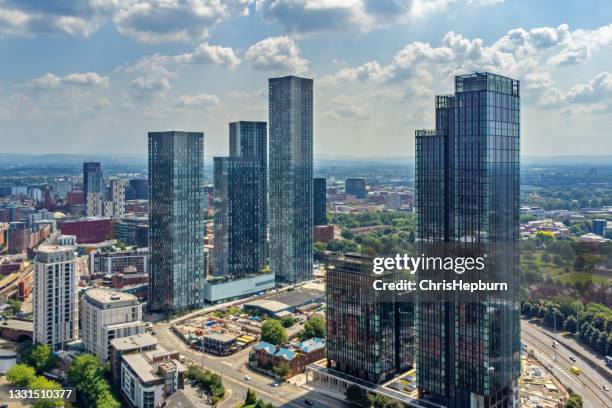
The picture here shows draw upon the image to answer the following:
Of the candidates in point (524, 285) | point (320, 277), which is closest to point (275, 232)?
point (320, 277)

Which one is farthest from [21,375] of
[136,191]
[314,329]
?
[136,191]

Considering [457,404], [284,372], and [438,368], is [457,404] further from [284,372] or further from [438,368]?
[284,372]

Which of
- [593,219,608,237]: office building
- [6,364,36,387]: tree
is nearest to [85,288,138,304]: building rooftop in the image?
[6,364,36,387]: tree

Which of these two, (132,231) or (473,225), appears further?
(132,231)

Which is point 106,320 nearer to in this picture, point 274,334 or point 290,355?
point 274,334

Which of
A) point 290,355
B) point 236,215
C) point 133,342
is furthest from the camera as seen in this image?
point 236,215

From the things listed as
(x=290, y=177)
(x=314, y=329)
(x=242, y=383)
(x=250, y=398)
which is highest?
(x=290, y=177)
